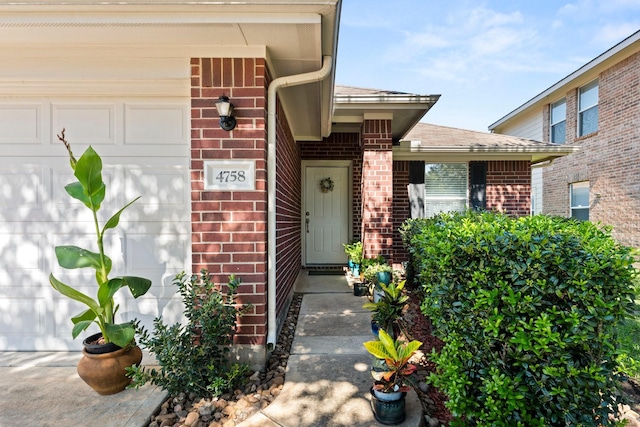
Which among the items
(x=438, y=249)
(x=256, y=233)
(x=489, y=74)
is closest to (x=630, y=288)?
(x=438, y=249)

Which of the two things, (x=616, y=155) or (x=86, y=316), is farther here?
(x=616, y=155)

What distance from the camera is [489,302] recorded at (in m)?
1.59

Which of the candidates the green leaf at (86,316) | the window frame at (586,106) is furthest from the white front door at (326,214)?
the window frame at (586,106)

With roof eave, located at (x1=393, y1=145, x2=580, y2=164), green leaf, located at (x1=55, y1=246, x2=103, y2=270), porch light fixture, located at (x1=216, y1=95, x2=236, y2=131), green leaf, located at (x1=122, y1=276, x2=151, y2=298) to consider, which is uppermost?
roof eave, located at (x1=393, y1=145, x2=580, y2=164)

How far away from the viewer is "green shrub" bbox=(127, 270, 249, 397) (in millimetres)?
2084

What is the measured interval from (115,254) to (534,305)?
3.23m

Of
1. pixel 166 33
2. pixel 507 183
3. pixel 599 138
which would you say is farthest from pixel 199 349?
pixel 599 138

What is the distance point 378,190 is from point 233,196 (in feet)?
9.96

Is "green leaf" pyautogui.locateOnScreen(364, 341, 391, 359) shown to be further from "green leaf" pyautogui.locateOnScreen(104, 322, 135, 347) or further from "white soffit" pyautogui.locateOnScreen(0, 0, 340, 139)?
"white soffit" pyautogui.locateOnScreen(0, 0, 340, 139)

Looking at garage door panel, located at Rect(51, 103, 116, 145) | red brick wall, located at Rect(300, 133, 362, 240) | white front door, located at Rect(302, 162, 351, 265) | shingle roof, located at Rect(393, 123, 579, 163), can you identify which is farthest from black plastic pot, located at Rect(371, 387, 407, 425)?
shingle roof, located at Rect(393, 123, 579, 163)

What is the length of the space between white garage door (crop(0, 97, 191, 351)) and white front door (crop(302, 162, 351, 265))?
3955 millimetres

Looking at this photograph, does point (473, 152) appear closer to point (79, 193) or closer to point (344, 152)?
point (344, 152)

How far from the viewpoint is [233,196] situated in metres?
2.56

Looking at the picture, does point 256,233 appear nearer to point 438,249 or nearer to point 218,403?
point 218,403
